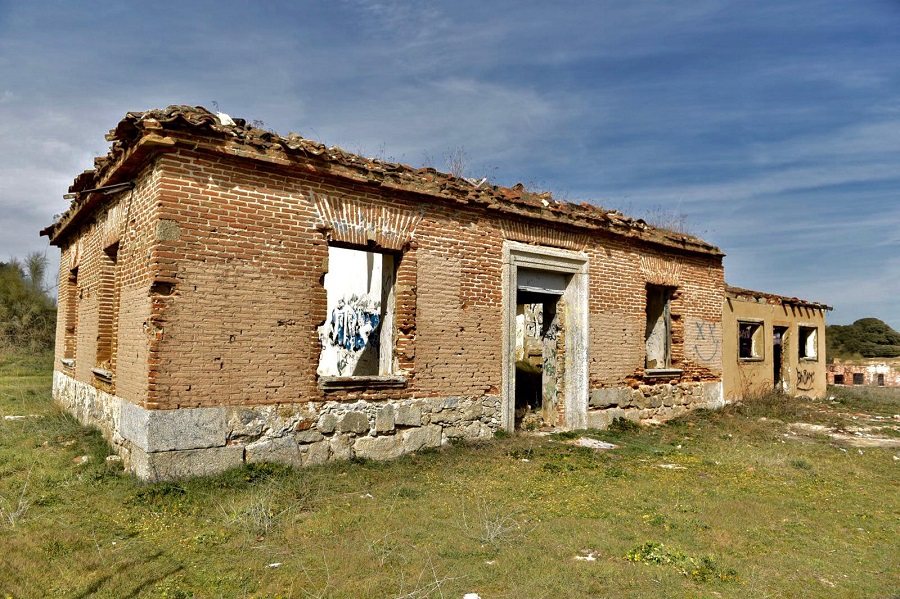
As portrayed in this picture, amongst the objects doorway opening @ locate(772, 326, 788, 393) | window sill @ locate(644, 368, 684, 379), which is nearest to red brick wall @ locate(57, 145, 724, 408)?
window sill @ locate(644, 368, 684, 379)

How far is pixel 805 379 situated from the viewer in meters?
17.2

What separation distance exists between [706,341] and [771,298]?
3976 mm

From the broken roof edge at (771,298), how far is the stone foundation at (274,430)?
829 cm

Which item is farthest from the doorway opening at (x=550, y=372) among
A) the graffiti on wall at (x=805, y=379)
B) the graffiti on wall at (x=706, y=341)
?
the graffiti on wall at (x=805, y=379)

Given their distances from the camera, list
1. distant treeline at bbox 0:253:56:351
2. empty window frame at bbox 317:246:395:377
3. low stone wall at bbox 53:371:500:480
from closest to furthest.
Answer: low stone wall at bbox 53:371:500:480 < empty window frame at bbox 317:246:395:377 < distant treeline at bbox 0:253:56:351

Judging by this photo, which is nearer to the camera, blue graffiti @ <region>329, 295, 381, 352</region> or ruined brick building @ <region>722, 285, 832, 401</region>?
blue graffiti @ <region>329, 295, 381, 352</region>

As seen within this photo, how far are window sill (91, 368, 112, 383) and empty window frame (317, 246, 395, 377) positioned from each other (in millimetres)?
4000

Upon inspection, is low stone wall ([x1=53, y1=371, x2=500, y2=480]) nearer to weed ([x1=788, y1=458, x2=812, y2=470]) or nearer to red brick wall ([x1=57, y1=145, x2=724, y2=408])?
red brick wall ([x1=57, y1=145, x2=724, y2=408])

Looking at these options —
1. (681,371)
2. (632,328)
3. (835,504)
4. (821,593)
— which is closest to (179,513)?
(821,593)

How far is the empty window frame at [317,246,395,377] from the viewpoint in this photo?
1190cm

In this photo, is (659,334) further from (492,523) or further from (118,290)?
(118,290)

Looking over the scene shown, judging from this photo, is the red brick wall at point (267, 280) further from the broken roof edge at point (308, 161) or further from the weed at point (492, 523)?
the weed at point (492, 523)

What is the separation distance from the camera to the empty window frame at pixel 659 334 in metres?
12.7

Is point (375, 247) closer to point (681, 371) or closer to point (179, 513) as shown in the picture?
point (179, 513)
